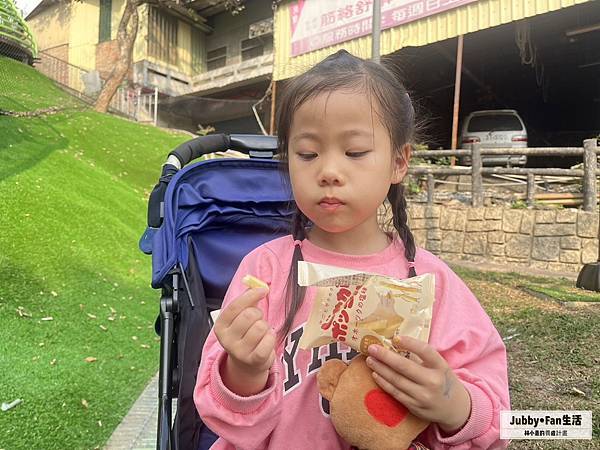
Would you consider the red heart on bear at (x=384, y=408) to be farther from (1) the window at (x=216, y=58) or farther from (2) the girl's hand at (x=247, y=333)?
(1) the window at (x=216, y=58)

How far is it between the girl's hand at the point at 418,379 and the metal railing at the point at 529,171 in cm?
671

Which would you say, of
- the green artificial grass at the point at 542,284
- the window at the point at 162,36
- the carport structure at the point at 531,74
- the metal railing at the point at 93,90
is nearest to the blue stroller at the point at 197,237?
the green artificial grass at the point at 542,284

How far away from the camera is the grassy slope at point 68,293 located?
289 cm

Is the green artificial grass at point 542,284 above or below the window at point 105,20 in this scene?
below

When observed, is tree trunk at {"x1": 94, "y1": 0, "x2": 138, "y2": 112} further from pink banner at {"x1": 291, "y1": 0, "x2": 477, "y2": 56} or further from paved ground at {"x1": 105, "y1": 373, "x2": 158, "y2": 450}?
paved ground at {"x1": 105, "y1": 373, "x2": 158, "y2": 450}

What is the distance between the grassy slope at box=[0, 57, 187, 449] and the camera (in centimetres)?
289

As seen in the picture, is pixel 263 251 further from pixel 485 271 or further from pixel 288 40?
pixel 288 40

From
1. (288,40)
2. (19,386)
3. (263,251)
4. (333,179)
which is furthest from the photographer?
(288,40)

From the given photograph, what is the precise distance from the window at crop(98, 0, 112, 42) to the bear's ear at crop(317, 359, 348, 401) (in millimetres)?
22030

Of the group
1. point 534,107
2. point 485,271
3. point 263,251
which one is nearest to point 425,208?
point 485,271

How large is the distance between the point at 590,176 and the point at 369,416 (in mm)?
7770

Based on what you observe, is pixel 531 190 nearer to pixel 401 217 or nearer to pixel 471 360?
pixel 401 217

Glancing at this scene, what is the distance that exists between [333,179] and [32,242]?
463 cm

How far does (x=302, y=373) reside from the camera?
132 centimetres
